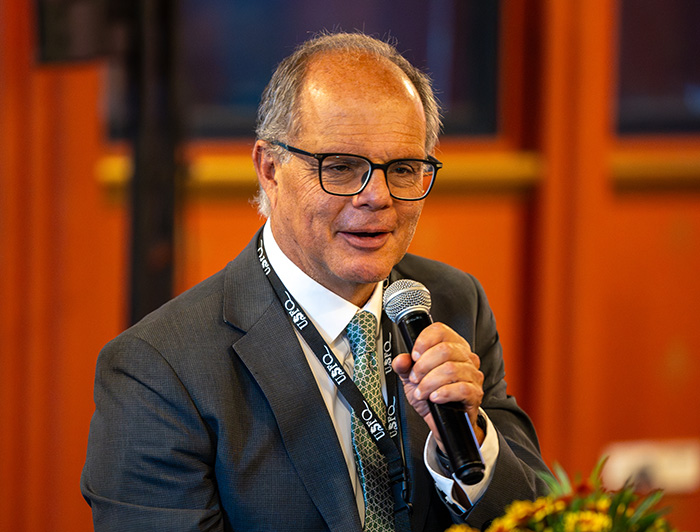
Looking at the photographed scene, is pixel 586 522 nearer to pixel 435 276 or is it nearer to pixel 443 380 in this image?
pixel 443 380

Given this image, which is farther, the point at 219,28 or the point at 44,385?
the point at 219,28

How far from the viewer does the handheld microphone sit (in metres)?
1.13

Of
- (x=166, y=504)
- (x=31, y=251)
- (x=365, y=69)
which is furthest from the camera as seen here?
(x=31, y=251)

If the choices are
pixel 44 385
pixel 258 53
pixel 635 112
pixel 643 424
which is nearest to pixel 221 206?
pixel 258 53

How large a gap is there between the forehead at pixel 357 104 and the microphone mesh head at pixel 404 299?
0.23 m

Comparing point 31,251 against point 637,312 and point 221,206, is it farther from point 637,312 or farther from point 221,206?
point 637,312

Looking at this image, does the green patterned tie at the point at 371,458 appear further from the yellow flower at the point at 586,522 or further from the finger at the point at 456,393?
the yellow flower at the point at 586,522

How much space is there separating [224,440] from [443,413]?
36 cm

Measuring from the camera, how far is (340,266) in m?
1.41

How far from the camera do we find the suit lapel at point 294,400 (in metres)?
1.35

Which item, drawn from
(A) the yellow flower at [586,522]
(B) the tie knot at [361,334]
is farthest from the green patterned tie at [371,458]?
(A) the yellow flower at [586,522]

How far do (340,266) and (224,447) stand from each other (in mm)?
341

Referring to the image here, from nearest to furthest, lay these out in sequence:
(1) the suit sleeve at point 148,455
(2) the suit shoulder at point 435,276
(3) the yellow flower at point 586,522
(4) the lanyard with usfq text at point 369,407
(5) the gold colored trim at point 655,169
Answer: (3) the yellow flower at point 586,522 → (1) the suit sleeve at point 148,455 → (4) the lanyard with usfq text at point 369,407 → (2) the suit shoulder at point 435,276 → (5) the gold colored trim at point 655,169

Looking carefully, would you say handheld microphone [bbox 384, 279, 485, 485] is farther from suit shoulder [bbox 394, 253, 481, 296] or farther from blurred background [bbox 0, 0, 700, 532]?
blurred background [bbox 0, 0, 700, 532]
